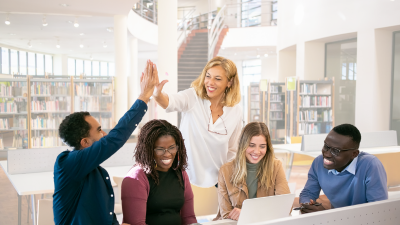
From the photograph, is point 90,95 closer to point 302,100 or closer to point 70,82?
point 70,82

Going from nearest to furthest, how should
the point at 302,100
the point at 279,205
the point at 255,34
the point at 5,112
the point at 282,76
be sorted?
the point at 279,205, the point at 5,112, the point at 302,100, the point at 282,76, the point at 255,34

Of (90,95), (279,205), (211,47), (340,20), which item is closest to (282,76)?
(211,47)

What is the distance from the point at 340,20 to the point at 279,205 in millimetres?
7745

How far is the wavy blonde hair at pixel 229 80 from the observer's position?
7.00ft

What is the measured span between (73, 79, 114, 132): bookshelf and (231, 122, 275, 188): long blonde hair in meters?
6.51

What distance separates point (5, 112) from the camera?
762cm

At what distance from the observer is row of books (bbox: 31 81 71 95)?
25.0ft

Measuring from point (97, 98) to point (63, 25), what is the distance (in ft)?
13.2

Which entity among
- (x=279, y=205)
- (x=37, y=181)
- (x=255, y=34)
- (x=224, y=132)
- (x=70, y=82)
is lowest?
(x=37, y=181)

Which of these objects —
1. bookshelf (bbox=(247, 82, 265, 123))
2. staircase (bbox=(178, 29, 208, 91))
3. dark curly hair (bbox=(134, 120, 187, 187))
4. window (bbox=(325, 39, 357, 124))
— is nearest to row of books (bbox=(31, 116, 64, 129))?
staircase (bbox=(178, 29, 208, 91))

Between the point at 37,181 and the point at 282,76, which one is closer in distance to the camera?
the point at 37,181

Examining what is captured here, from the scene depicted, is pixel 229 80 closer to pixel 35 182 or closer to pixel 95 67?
pixel 35 182

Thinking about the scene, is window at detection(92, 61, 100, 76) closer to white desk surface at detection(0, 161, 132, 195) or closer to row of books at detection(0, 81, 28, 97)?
row of books at detection(0, 81, 28, 97)

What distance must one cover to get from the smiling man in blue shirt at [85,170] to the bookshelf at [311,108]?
24.1 ft
